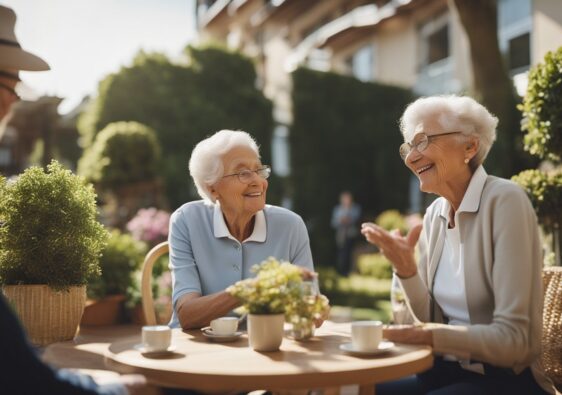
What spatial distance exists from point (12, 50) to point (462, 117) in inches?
74.9

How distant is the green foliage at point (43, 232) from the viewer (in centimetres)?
286

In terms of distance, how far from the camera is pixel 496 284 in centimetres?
216

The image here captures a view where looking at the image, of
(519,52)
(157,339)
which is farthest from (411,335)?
(519,52)

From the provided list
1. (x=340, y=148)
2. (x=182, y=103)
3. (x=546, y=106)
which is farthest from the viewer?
(x=340, y=148)

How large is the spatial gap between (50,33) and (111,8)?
916mm

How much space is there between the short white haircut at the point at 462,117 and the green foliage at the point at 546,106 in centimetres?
172

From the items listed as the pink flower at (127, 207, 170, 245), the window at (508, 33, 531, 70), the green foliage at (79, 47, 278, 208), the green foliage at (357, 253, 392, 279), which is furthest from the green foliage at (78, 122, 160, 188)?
the window at (508, 33, 531, 70)

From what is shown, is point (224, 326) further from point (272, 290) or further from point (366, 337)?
point (366, 337)

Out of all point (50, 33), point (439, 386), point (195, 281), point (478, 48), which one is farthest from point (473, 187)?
point (478, 48)

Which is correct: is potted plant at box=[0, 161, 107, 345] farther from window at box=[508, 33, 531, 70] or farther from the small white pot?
window at box=[508, 33, 531, 70]

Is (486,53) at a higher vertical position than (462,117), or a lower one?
higher

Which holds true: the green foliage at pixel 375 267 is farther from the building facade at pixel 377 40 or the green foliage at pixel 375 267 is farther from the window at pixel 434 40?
the window at pixel 434 40

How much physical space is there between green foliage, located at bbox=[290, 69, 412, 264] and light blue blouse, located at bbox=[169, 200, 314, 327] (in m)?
12.2

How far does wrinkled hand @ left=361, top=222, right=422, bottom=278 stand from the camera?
81.0 inches
